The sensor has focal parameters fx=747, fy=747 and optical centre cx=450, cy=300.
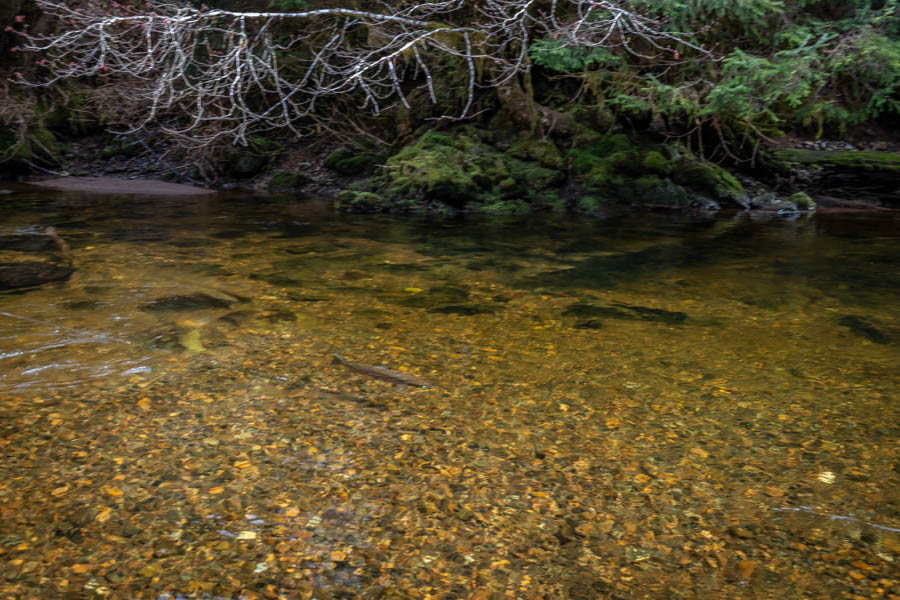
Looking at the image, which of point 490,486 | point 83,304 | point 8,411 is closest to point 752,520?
point 490,486

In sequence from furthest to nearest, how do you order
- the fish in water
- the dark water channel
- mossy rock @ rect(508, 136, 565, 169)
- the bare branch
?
1. mossy rock @ rect(508, 136, 565, 169)
2. the bare branch
3. the fish in water
4. the dark water channel

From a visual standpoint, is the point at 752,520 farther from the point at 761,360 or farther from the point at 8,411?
the point at 8,411

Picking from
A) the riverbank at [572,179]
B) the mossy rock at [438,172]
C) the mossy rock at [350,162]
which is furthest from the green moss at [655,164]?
the mossy rock at [350,162]

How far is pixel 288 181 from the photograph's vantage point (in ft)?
49.1

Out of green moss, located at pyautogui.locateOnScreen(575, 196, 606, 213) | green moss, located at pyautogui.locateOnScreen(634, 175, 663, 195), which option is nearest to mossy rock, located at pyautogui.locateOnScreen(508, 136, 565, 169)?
green moss, located at pyautogui.locateOnScreen(575, 196, 606, 213)

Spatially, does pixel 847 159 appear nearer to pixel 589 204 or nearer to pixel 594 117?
pixel 594 117

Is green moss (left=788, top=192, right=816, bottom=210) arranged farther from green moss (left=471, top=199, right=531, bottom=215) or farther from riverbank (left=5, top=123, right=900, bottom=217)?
green moss (left=471, top=199, right=531, bottom=215)

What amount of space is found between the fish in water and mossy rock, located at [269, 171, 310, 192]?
1067 cm

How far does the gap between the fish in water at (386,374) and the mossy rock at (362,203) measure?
7319 mm

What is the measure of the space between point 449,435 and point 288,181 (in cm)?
1199

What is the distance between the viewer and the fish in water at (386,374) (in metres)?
4.52

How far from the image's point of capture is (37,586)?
2.57 meters

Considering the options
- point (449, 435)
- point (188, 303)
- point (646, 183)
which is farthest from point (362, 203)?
point (449, 435)

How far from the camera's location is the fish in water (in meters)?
4.52
